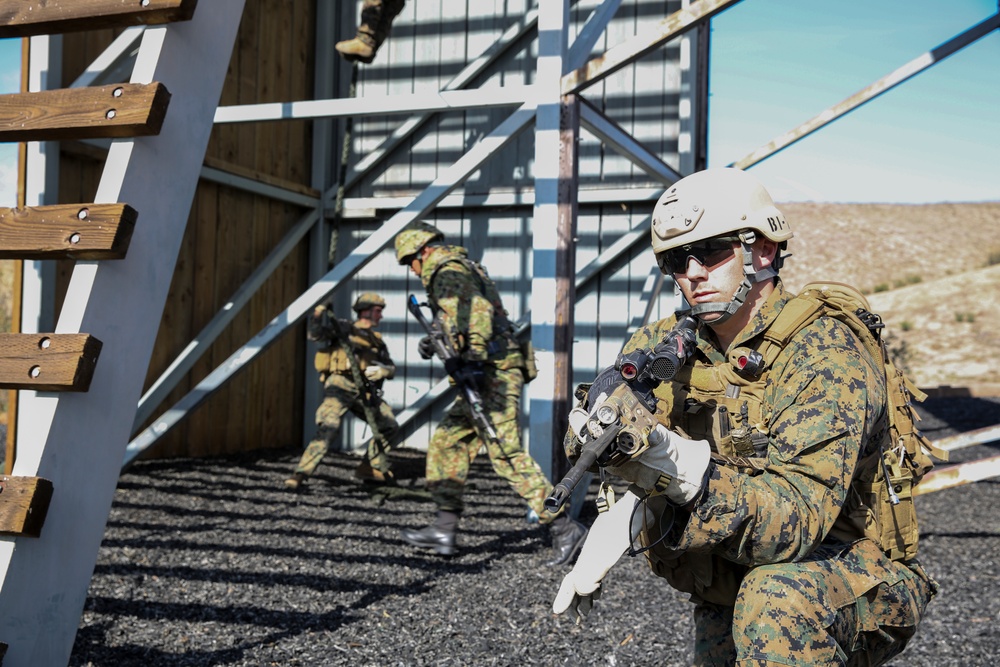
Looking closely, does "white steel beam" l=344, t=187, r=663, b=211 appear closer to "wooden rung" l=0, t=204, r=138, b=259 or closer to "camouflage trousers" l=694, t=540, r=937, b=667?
"wooden rung" l=0, t=204, r=138, b=259

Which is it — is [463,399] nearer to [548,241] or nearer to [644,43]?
[548,241]

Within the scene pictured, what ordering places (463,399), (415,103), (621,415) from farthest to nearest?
(415,103) → (463,399) → (621,415)

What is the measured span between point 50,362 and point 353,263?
435 centimetres

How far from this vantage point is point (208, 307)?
28.9 ft

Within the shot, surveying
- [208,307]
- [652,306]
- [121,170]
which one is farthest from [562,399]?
[208,307]

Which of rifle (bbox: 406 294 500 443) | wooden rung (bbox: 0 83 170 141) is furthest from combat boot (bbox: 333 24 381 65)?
wooden rung (bbox: 0 83 170 141)

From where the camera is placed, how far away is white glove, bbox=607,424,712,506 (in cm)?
169

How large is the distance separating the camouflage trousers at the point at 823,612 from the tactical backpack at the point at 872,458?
0.17 ft

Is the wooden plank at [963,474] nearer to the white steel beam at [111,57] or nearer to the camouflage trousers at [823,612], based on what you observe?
the camouflage trousers at [823,612]

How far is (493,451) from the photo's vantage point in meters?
5.20

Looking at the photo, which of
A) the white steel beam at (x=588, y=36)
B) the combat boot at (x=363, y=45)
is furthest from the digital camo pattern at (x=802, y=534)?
the combat boot at (x=363, y=45)

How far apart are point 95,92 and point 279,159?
7.41 m

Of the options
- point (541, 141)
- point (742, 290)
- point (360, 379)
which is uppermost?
point (541, 141)

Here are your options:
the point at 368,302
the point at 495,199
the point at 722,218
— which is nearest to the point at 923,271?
the point at 495,199
